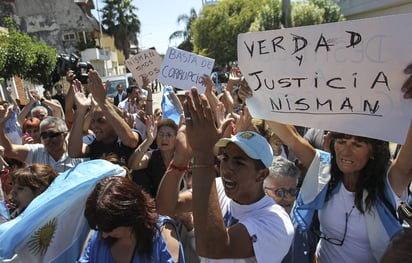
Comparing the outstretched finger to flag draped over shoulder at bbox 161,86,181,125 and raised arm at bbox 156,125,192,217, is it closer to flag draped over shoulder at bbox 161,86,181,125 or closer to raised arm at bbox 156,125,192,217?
raised arm at bbox 156,125,192,217

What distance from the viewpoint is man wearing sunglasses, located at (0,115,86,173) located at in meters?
3.03

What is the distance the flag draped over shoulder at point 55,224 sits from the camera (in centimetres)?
178

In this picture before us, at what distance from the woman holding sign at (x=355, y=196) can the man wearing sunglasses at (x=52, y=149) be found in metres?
1.96

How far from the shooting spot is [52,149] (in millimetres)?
3066

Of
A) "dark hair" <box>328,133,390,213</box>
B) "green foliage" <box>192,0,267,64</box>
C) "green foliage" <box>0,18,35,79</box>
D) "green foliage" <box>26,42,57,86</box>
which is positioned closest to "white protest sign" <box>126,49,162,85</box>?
"dark hair" <box>328,133,390,213</box>

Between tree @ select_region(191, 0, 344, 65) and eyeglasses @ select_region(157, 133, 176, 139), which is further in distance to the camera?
tree @ select_region(191, 0, 344, 65)

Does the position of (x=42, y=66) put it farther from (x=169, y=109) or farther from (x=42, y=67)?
(x=169, y=109)

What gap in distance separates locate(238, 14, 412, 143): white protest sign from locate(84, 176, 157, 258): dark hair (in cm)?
87

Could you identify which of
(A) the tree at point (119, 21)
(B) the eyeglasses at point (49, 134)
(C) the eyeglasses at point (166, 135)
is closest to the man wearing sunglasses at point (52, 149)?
(B) the eyeglasses at point (49, 134)

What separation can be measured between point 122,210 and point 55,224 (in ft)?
1.45

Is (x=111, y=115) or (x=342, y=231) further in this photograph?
(x=111, y=115)

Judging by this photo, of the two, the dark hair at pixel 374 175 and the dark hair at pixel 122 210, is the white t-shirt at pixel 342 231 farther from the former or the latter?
the dark hair at pixel 122 210

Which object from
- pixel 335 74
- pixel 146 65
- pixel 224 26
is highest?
pixel 224 26

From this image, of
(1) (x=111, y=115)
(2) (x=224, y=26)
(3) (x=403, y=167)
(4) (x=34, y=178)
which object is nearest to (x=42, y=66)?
(1) (x=111, y=115)
